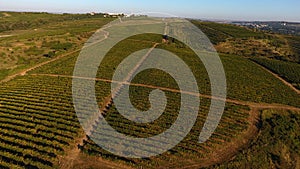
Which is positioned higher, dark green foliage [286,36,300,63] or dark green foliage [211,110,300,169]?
dark green foliage [286,36,300,63]

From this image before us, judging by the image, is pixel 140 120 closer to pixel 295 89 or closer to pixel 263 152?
pixel 263 152

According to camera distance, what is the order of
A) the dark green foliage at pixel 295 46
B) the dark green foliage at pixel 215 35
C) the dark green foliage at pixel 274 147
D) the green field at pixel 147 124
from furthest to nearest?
1. the dark green foliage at pixel 215 35
2. the dark green foliage at pixel 295 46
3. the dark green foliage at pixel 274 147
4. the green field at pixel 147 124

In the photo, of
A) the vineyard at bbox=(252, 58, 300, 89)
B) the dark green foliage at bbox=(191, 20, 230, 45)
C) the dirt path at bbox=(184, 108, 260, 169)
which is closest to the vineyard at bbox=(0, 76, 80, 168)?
the dirt path at bbox=(184, 108, 260, 169)

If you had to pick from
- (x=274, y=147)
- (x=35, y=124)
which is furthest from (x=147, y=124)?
(x=274, y=147)

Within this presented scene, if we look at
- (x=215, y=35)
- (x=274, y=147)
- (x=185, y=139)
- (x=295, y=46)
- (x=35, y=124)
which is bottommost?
(x=274, y=147)

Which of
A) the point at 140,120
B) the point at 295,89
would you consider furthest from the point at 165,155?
the point at 295,89

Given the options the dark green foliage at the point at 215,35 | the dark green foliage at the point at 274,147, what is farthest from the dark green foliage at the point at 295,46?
the dark green foliage at the point at 274,147

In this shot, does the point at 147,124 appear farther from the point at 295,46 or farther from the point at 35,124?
the point at 295,46

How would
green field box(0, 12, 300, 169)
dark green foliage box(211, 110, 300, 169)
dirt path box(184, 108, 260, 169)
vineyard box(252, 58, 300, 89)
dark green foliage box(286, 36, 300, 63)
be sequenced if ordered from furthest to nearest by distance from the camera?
dark green foliage box(286, 36, 300, 63)
vineyard box(252, 58, 300, 89)
dark green foliage box(211, 110, 300, 169)
dirt path box(184, 108, 260, 169)
green field box(0, 12, 300, 169)

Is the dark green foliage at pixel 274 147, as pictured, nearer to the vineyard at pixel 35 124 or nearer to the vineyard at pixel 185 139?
the vineyard at pixel 185 139

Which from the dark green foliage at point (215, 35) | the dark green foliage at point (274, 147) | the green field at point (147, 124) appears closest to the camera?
Result: the green field at point (147, 124)

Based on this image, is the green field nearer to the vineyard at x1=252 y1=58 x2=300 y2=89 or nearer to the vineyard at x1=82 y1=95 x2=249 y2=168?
the vineyard at x1=82 y1=95 x2=249 y2=168
